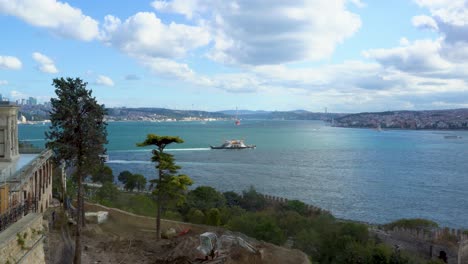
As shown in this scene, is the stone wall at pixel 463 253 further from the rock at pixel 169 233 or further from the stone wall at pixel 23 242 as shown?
the stone wall at pixel 23 242

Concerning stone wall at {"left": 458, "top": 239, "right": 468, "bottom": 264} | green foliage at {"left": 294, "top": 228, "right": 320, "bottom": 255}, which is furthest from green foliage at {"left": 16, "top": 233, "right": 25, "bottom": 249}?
stone wall at {"left": 458, "top": 239, "right": 468, "bottom": 264}

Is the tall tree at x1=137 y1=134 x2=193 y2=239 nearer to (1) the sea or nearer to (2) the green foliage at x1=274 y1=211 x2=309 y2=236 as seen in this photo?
(2) the green foliage at x1=274 y1=211 x2=309 y2=236

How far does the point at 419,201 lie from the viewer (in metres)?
45.8

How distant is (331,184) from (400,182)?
33.6ft

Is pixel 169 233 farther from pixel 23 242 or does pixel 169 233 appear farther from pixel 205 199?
pixel 205 199

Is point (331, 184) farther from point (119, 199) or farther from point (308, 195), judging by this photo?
point (119, 199)

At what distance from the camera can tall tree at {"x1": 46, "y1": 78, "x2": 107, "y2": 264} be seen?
12242 mm

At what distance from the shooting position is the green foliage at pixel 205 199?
32.0 m

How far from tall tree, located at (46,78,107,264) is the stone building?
139 centimetres

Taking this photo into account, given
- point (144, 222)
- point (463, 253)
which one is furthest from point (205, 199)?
point (463, 253)

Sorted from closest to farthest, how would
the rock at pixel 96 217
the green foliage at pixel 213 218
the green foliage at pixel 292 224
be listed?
1. the rock at pixel 96 217
2. the green foliage at pixel 292 224
3. the green foliage at pixel 213 218

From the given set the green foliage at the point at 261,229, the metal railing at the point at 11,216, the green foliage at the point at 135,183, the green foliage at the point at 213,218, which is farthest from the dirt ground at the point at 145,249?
the green foliage at the point at 135,183

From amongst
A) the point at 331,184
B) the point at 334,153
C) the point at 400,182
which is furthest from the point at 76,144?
the point at 334,153

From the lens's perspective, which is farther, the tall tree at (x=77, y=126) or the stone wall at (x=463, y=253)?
the stone wall at (x=463, y=253)
